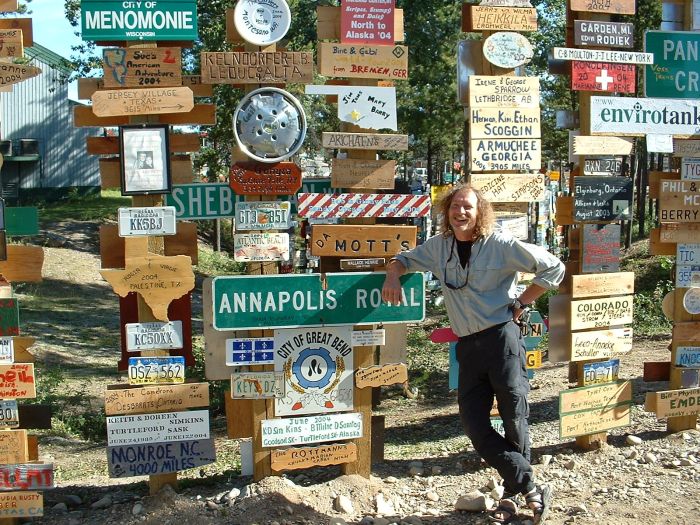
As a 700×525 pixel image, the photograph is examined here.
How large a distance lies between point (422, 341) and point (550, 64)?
22.7 feet

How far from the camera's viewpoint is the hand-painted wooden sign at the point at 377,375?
5.41 meters

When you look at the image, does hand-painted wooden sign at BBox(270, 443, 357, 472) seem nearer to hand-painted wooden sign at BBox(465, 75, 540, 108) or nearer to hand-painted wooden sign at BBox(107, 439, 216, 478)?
hand-painted wooden sign at BBox(107, 439, 216, 478)

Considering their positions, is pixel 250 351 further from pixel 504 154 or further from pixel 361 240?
pixel 504 154

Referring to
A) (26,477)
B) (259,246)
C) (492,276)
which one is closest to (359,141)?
(259,246)

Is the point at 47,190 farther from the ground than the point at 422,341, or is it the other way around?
the point at 47,190

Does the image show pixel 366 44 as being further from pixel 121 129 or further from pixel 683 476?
pixel 683 476

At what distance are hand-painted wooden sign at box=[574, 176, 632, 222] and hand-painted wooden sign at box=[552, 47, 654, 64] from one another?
32.6 inches

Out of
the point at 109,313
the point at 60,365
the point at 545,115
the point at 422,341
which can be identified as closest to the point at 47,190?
the point at 109,313

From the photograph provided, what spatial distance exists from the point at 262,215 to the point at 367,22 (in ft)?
4.56

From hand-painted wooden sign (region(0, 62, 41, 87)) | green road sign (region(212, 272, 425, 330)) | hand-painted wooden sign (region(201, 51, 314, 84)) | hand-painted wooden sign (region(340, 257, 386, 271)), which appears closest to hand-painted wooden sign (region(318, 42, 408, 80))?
hand-painted wooden sign (region(201, 51, 314, 84))

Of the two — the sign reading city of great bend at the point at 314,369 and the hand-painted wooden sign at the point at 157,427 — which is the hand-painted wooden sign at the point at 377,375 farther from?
the hand-painted wooden sign at the point at 157,427

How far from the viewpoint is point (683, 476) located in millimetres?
5543

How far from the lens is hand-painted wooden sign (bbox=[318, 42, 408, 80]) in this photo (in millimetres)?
5297

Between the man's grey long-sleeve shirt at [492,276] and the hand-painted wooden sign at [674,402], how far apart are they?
6.38 ft
